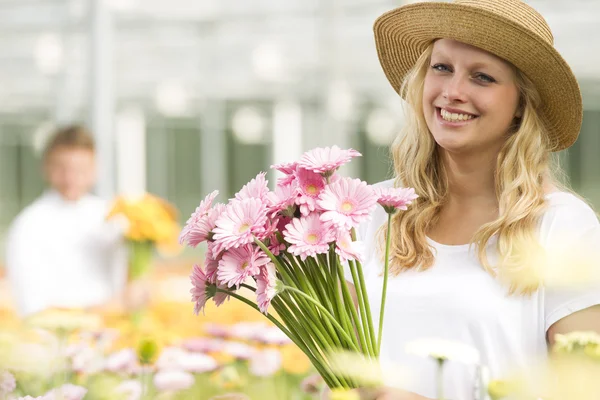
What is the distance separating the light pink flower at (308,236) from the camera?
79 cm

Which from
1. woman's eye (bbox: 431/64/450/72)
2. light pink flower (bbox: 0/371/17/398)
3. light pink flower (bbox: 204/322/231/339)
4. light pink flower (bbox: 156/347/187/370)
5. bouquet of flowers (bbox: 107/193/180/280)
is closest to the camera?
light pink flower (bbox: 0/371/17/398)

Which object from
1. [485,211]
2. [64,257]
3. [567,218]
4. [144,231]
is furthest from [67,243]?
[567,218]

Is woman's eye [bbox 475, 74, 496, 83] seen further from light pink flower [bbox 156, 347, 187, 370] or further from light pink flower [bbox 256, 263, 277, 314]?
light pink flower [bbox 156, 347, 187, 370]

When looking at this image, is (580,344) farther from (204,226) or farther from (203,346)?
(203,346)

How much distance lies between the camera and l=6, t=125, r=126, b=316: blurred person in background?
2.57 m

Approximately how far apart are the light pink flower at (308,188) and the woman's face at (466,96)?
0.34m

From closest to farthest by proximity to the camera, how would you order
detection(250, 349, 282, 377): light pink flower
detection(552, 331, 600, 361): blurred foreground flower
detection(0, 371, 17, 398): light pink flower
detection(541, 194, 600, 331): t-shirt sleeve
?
detection(552, 331, 600, 361): blurred foreground flower, detection(0, 371, 17, 398): light pink flower, detection(541, 194, 600, 331): t-shirt sleeve, detection(250, 349, 282, 377): light pink flower

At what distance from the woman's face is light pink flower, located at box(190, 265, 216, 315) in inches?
16.4

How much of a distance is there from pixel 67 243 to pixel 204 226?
1.92m

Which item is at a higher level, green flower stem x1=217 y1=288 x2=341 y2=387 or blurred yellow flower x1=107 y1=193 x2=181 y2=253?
green flower stem x1=217 y1=288 x2=341 y2=387

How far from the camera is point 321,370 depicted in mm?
879

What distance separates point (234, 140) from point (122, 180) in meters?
1.17

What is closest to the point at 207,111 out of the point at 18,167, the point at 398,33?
the point at 18,167

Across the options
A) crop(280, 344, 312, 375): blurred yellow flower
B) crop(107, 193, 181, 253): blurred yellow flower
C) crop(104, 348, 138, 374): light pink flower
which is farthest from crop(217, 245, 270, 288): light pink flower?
crop(107, 193, 181, 253): blurred yellow flower
